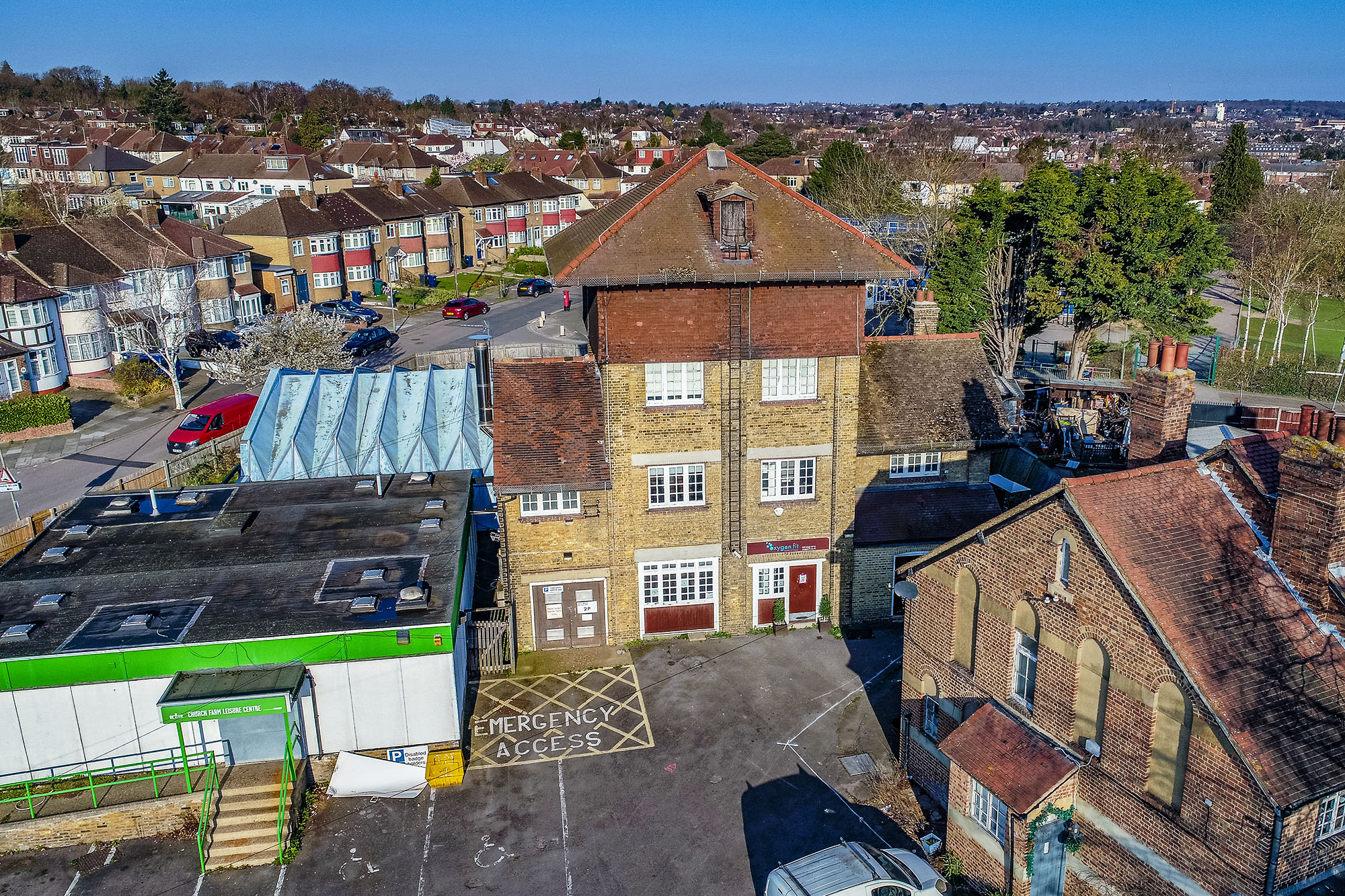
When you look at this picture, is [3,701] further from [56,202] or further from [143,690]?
[56,202]

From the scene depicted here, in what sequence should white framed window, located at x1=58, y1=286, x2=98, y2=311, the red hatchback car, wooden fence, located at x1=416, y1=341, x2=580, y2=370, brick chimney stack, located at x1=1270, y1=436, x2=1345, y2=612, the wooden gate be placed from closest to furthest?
brick chimney stack, located at x1=1270, y1=436, x2=1345, y2=612, the wooden gate, wooden fence, located at x1=416, y1=341, x2=580, y2=370, white framed window, located at x1=58, y1=286, x2=98, y2=311, the red hatchback car

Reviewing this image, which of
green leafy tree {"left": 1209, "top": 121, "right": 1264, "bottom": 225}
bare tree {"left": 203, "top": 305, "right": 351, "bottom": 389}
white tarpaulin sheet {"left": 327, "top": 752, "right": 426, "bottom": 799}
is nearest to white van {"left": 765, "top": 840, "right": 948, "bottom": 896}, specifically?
white tarpaulin sheet {"left": 327, "top": 752, "right": 426, "bottom": 799}

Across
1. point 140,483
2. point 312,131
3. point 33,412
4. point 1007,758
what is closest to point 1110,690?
point 1007,758

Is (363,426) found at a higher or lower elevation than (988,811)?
higher

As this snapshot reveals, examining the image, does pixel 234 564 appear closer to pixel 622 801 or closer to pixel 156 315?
pixel 622 801

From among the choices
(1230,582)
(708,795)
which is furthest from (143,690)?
(1230,582)

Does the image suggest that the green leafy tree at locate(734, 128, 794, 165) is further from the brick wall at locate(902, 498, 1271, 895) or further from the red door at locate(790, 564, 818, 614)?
the brick wall at locate(902, 498, 1271, 895)

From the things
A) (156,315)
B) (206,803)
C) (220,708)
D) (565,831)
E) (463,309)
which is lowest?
(565,831)
